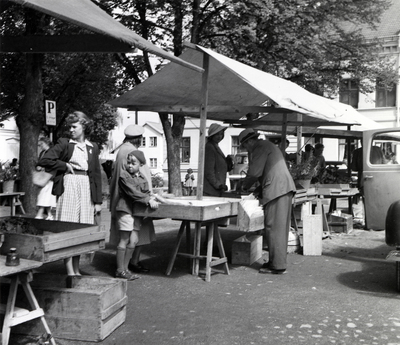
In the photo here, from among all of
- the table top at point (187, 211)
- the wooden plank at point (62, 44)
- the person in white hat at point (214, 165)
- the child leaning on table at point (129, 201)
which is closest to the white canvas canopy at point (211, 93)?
the person in white hat at point (214, 165)

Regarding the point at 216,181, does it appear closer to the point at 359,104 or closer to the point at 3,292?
the point at 3,292

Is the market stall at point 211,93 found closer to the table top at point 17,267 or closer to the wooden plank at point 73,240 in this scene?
the wooden plank at point 73,240

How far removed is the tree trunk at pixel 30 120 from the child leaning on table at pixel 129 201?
20.2 feet

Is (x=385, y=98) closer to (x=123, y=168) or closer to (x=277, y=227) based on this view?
(x=277, y=227)

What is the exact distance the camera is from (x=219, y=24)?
19281 millimetres

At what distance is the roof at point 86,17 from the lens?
3.80 m

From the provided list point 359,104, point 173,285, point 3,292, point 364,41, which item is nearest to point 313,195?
point 173,285

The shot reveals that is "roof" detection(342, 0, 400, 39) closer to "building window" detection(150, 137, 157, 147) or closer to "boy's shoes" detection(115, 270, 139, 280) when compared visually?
"building window" detection(150, 137, 157, 147)

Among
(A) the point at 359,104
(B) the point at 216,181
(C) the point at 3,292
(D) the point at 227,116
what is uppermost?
(A) the point at 359,104

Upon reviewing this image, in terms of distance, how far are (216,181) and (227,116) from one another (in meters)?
2.42

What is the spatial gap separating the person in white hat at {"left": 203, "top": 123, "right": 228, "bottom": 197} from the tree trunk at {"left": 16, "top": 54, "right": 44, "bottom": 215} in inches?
199

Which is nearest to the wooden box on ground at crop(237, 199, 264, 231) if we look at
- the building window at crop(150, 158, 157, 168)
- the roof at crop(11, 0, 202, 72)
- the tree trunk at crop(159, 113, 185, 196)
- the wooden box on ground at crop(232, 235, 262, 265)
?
the wooden box on ground at crop(232, 235, 262, 265)

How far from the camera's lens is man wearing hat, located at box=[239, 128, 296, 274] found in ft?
24.4

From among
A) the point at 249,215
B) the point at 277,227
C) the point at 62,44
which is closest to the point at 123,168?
the point at 249,215
